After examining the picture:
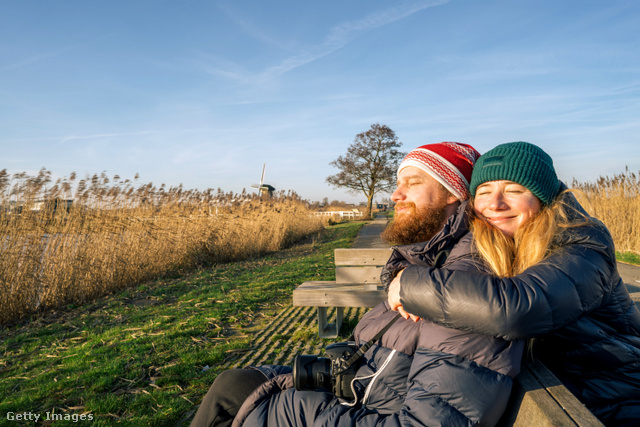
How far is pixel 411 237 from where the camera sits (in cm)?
244

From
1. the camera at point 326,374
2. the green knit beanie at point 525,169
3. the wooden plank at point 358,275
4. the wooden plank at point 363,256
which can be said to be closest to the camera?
the camera at point 326,374

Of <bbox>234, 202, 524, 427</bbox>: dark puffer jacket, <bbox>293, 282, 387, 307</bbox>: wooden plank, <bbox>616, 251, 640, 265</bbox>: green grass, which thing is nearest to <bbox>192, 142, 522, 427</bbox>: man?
<bbox>234, 202, 524, 427</bbox>: dark puffer jacket

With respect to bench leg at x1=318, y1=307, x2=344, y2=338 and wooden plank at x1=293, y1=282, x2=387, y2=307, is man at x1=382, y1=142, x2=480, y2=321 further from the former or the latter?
bench leg at x1=318, y1=307, x2=344, y2=338

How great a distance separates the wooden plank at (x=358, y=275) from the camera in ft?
15.5

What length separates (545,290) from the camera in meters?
1.32

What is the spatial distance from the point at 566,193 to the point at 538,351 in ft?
2.42

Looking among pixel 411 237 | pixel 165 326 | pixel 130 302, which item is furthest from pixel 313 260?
pixel 411 237

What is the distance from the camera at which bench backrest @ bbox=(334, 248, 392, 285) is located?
4645 mm

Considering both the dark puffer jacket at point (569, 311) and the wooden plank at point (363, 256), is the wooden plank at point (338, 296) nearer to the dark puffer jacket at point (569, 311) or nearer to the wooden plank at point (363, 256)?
the wooden plank at point (363, 256)

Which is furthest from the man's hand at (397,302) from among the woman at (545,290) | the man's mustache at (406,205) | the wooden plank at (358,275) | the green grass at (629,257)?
the green grass at (629,257)

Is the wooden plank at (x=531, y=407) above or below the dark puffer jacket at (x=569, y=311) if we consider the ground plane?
below

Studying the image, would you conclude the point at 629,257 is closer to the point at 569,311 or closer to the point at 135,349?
the point at 569,311

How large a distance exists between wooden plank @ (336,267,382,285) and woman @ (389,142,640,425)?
2.90 metres

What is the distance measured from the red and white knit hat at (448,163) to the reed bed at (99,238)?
703cm
